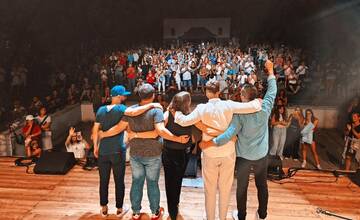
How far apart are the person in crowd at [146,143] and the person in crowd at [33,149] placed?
2596 mm

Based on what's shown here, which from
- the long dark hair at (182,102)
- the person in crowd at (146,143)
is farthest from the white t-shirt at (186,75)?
the long dark hair at (182,102)

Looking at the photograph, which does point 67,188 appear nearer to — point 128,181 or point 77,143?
point 128,181

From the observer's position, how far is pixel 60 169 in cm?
420

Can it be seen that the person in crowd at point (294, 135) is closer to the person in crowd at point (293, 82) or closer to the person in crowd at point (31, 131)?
the person in crowd at point (293, 82)

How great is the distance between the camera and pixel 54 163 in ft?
14.1

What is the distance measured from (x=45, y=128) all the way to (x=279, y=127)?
364 centimetres

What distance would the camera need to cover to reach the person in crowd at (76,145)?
15.7 ft

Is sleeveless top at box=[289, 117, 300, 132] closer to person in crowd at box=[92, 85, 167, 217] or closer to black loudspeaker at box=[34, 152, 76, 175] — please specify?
person in crowd at box=[92, 85, 167, 217]

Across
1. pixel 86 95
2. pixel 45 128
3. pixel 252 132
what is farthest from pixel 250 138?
pixel 45 128

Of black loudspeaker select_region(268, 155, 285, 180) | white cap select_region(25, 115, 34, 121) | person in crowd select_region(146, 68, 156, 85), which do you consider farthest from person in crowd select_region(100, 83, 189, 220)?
white cap select_region(25, 115, 34, 121)

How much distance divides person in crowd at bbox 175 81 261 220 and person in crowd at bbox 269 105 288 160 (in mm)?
2277

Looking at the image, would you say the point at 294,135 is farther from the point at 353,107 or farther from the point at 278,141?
the point at 353,107

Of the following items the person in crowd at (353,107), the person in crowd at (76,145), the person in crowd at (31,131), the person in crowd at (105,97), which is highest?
the person in crowd at (105,97)

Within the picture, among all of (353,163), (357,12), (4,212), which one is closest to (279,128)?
(353,163)
